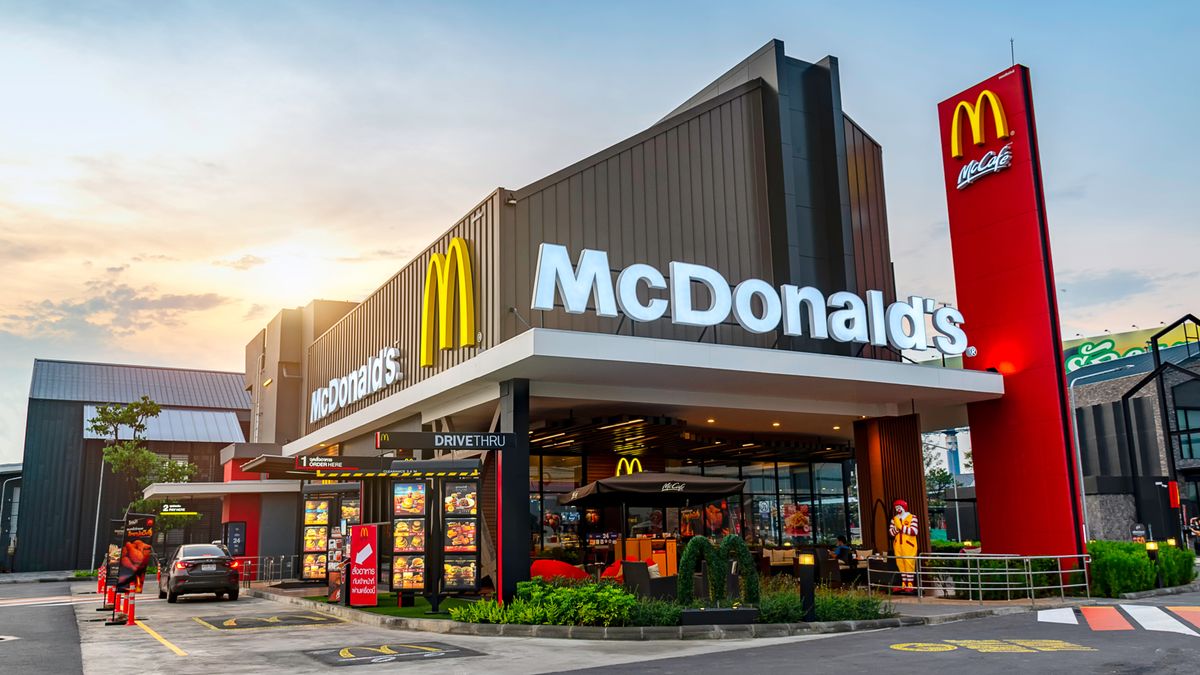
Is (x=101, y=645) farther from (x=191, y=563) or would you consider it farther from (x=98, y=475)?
(x=98, y=475)

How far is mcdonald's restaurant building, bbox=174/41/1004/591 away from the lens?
1733 centimetres

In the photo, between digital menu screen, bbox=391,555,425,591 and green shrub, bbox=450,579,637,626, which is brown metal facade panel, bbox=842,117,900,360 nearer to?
green shrub, bbox=450,579,637,626

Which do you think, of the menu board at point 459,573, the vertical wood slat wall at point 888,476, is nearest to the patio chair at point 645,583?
the menu board at point 459,573

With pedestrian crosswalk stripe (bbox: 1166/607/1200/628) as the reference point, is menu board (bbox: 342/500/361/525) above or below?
above

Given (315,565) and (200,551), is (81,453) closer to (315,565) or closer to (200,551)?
(200,551)

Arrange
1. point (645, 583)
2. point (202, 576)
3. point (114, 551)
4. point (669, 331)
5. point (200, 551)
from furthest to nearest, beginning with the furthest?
1. point (200, 551)
2. point (202, 576)
3. point (669, 331)
4. point (114, 551)
5. point (645, 583)

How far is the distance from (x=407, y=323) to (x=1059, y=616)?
52.4ft

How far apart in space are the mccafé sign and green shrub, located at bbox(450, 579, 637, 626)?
4.78m

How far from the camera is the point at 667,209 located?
869 inches

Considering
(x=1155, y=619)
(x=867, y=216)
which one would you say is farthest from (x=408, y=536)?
(x=867, y=216)

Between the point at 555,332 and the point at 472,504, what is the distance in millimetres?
3907

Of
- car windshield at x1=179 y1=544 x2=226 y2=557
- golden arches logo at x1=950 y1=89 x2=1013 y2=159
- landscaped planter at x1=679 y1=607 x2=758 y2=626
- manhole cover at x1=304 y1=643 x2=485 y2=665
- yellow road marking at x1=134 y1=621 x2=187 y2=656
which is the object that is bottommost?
yellow road marking at x1=134 y1=621 x2=187 y2=656

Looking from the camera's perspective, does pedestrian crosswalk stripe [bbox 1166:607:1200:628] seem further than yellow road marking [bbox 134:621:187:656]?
Yes

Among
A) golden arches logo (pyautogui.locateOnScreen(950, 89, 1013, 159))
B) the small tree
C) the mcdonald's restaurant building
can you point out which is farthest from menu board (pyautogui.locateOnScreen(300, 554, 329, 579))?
the small tree
